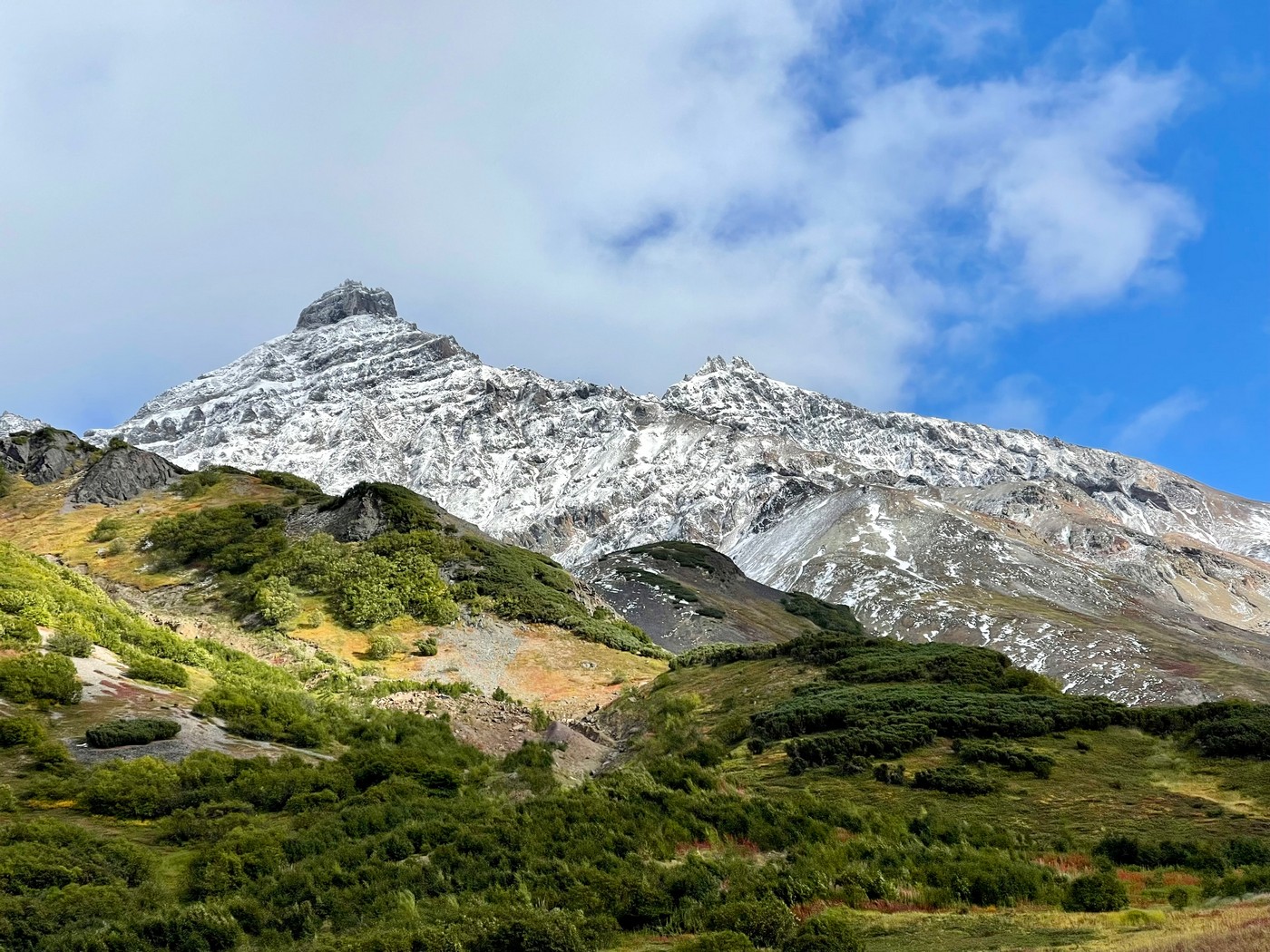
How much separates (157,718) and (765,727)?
58.3ft

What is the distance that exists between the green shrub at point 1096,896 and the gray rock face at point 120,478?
73926mm

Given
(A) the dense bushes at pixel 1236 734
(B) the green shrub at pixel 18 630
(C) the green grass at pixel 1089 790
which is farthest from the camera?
(A) the dense bushes at pixel 1236 734

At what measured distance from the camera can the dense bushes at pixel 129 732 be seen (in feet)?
59.4

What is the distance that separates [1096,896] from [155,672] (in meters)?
22.7

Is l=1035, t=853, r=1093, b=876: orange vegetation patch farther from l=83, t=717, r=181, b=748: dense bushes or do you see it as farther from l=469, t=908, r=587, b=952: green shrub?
l=83, t=717, r=181, b=748: dense bushes

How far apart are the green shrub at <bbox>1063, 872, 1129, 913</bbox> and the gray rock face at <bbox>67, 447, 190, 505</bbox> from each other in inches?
2910

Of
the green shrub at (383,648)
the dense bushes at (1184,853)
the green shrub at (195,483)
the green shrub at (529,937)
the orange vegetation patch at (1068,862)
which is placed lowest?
the green shrub at (529,937)

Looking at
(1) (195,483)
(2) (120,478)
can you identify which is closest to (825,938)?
(1) (195,483)

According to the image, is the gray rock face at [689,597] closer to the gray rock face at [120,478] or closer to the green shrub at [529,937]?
the gray rock face at [120,478]

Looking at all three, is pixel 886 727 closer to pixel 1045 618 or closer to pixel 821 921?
pixel 821 921

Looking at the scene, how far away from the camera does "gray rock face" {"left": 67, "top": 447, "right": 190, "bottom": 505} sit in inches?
2753

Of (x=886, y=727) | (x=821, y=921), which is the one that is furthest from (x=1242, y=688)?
(x=821, y=921)

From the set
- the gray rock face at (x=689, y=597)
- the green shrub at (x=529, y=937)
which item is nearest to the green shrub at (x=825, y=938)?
the green shrub at (x=529, y=937)

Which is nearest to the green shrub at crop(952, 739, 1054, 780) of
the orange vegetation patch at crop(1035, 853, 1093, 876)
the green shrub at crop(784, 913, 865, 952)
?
the orange vegetation patch at crop(1035, 853, 1093, 876)
